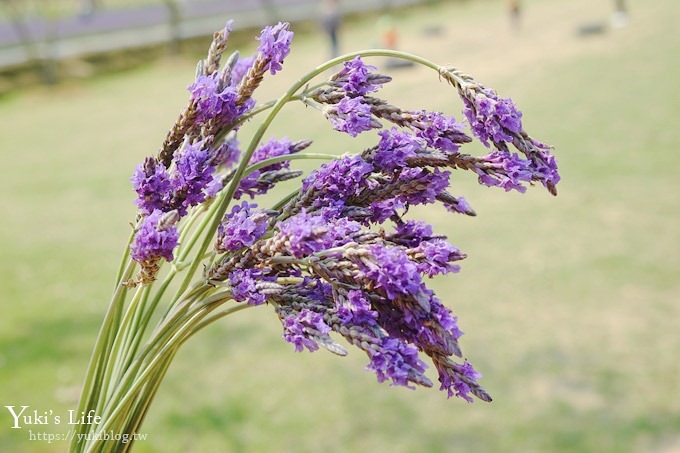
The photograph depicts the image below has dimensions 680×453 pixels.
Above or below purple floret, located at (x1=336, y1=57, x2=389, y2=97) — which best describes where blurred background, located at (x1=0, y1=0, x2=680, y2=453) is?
above

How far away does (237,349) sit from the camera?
22.7ft

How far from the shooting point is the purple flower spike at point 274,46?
63.0 inches

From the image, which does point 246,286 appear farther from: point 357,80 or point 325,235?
point 357,80

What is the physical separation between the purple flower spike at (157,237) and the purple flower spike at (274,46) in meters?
0.39

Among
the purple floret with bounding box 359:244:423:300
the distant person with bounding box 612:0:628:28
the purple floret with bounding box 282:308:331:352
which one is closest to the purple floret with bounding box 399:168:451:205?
the purple floret with bounding box 359:244:423:300

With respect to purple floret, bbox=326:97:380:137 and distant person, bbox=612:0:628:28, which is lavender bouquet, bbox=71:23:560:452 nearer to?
purple floret, bbox=326:97:380:137

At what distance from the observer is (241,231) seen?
1457mm

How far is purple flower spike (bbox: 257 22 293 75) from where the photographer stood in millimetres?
1601

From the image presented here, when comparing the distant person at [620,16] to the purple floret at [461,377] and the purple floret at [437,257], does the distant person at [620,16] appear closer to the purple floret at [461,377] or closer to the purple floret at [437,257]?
the purple floret at [437,257]

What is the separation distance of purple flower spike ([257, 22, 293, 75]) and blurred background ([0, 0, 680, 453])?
4123mm

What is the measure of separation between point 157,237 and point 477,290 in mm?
6468

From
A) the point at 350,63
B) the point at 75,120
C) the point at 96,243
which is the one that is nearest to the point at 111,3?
the point at 75,120

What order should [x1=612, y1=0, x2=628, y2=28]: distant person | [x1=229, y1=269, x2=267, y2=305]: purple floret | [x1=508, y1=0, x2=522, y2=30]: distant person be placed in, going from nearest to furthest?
[x1=229, y1=269, x2=267, y2=305]: purple floret, [x1=612, y1=0, x2=628, y2=28]: distant person, [x1=508, y1=0, x2=522, y2=30]: distant person

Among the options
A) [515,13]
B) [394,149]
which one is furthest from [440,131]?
[515,13]
